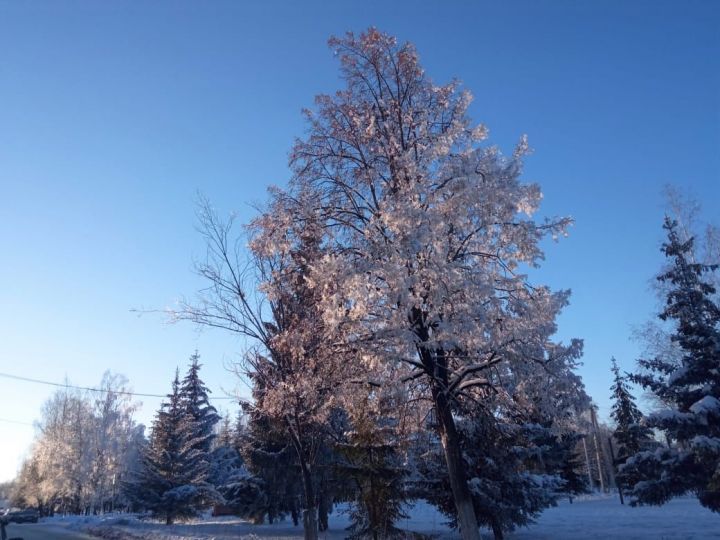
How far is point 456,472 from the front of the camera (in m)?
9.35

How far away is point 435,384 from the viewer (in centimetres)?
966

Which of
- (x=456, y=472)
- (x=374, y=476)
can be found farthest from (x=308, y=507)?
(x=456, y=472)

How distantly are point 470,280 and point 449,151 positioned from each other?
295cm

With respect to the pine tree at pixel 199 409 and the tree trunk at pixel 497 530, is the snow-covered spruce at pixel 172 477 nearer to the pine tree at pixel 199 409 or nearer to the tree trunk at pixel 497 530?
the pine tree at pixel 199 409

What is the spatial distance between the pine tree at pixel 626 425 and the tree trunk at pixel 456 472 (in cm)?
3438

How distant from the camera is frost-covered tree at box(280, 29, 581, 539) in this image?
26.4ft

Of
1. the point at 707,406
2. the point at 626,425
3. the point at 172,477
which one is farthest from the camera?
the point at 626,425

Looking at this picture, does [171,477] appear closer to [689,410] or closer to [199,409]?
[199,409]

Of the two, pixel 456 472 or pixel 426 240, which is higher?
pixel 426 240

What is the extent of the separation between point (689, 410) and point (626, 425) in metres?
30.6

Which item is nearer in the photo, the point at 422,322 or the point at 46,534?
the point at 422,322

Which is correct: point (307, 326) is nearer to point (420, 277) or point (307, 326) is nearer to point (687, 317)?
point (420, 277)

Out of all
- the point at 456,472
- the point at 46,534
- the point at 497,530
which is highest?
the point at 456,472

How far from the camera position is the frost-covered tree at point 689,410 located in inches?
502
